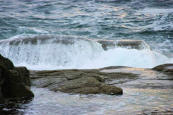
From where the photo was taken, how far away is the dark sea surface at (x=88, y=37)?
5.50m

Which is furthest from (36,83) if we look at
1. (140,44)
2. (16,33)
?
(16,33)

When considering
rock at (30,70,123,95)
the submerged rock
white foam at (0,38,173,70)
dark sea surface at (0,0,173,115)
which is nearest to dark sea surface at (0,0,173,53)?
dark sea surface at (0,0,173,115)

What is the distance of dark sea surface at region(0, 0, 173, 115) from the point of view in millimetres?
5496

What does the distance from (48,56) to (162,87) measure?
9.06m

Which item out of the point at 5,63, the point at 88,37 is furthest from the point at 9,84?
the point at 88,37

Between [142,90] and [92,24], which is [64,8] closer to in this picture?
[92,24]

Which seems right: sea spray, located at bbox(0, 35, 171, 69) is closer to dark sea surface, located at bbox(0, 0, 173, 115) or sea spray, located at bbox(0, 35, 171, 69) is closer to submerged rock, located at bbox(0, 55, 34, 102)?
dark sea surface, located at bbox(0, 0, 173, 115)

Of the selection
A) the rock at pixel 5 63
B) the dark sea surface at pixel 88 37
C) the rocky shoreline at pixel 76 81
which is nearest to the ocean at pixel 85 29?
the dark sea surface at pixel 88 37

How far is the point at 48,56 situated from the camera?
1576cm

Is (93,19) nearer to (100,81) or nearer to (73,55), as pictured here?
(73,55)

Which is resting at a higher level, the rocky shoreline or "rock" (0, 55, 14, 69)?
"rock" (0, 55, 14, 69)

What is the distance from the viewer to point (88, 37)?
2306 cm

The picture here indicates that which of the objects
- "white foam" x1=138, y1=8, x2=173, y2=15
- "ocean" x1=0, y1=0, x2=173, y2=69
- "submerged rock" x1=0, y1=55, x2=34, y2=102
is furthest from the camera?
"white foam" x1=138, y1=8, x2=173, y2=15

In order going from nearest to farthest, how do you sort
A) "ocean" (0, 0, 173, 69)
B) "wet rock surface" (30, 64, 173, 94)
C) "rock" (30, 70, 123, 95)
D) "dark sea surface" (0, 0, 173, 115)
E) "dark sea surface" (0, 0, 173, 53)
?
1. "dark sea surface" (0, 0, 173, 115)
2. "rock" (30, 70, 123, 95)
3. "wet rock surface" (30, 64, 173, 94)
4. "ocean" (0, 0, 173, 69)
5. "dark sea surface" (0, 0, 173, 53)
